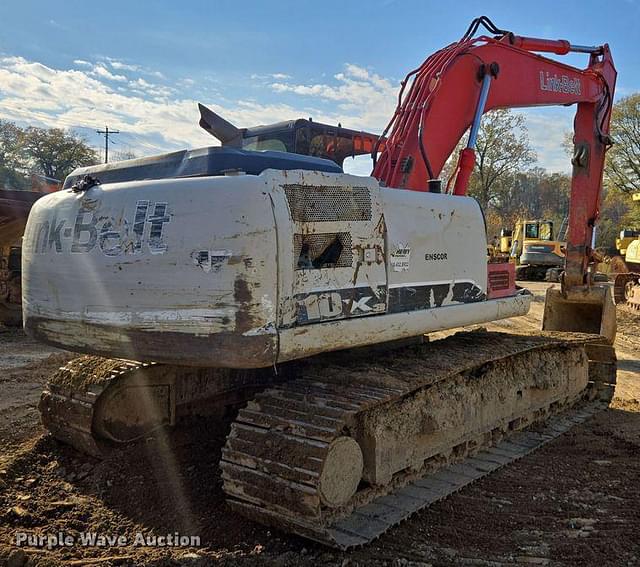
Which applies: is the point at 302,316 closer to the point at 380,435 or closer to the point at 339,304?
the point at 339,304

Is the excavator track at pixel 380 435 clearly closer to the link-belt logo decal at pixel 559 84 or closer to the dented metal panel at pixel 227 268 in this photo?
the dented metal panel at pixel 227 268

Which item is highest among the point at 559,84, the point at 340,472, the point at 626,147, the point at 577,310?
the point at 626,147

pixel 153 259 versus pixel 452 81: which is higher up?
pixel 452 81

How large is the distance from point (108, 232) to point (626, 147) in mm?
39566

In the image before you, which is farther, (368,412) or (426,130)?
(426,130)

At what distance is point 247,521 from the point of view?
3.29 meters

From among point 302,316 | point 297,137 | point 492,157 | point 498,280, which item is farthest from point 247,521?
point 492,157

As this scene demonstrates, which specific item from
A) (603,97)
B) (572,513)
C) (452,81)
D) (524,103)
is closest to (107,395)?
(572,513)

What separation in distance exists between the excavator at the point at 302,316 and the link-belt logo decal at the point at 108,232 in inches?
0.4

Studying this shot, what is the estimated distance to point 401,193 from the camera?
376cm

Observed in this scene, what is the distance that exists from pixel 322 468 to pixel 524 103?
4.45 meters

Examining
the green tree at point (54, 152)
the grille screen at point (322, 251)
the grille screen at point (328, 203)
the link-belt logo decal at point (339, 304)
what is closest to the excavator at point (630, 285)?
the link-belt logo decal at point (339, 304)

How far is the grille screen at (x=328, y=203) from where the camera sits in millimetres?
3164

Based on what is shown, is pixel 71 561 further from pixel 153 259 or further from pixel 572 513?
pixel 572 513
